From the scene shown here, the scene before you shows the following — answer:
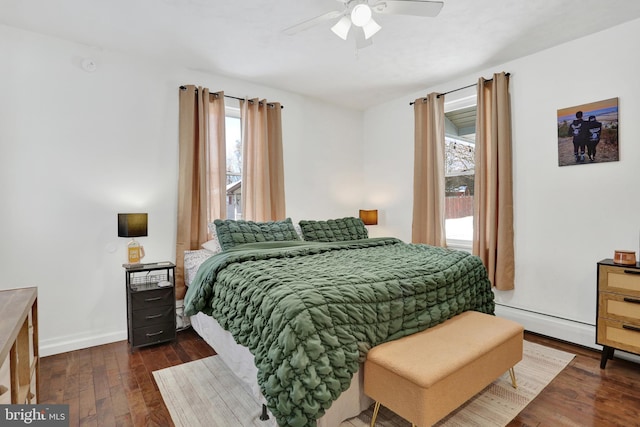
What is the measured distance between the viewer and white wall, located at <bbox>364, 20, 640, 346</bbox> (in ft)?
8.64

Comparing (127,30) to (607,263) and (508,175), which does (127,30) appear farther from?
(607,263)

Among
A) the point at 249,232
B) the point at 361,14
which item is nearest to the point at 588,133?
the point at 361,14

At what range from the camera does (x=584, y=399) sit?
6.68 ft

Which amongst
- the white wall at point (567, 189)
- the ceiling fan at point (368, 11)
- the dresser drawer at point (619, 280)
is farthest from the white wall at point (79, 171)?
the dresser drawer at point (619, 280)

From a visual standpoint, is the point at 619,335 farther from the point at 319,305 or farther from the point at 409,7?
the point at 409,7

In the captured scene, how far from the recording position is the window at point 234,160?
369 cm

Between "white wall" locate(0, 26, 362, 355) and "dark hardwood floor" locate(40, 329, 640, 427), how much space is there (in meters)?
0.43

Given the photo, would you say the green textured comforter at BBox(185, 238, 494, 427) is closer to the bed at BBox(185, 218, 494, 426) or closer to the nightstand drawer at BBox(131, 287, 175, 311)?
the bed at BBox(185, 218, 494, 426)

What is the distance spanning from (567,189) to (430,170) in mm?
1351

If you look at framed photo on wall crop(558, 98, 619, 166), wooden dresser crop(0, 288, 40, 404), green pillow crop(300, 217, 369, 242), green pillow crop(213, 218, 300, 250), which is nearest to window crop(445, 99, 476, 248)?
framed photo on wall crop(558, 98, 619, 166)

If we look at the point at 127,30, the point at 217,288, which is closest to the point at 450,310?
the point at 217,288

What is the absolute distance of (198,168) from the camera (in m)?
3.32

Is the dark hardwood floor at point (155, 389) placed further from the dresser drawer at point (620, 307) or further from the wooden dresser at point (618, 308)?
the dresser drawer at point (620, 307)

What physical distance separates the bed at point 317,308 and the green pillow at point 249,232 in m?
0.02
